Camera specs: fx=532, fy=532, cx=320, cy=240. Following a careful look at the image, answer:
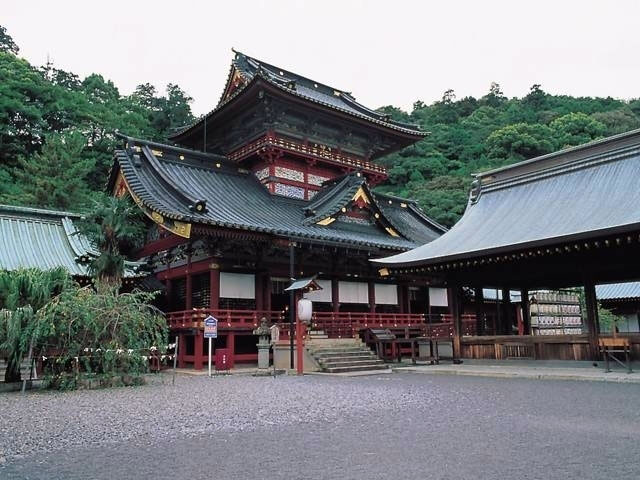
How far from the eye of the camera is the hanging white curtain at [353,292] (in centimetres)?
2252

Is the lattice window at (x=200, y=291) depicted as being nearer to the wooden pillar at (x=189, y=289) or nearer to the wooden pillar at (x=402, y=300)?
the wooden pillar at (x=189, y=289)

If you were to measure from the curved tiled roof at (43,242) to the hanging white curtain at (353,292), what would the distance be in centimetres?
834

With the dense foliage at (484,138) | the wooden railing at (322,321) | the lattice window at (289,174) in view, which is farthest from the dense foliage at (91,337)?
the dense foliage at (484,138)

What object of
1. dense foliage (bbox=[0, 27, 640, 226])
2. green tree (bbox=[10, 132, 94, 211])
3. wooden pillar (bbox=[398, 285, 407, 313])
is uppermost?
dense foliage (bbox=[0, 27, 640, 226])

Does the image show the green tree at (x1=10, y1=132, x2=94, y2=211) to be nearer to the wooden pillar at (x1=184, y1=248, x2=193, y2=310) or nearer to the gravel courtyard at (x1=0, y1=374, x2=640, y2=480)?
the wooden pillar at (x1=184, y1=248, x2=193, y2=310)

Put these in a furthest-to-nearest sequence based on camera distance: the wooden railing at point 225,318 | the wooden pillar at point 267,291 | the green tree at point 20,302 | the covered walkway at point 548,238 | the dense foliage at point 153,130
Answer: the dense foliage at point 153,130, the wooden pillar at point 267,291, the wooden railing at point 225,318, the covered walkway at point 548,238, the green tree at point 20,302

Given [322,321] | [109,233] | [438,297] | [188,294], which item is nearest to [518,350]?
[322,321]

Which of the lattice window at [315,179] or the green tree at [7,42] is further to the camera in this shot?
the green tree at [7,42]

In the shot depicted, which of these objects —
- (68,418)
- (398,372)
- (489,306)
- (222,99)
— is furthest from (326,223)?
(68,418)

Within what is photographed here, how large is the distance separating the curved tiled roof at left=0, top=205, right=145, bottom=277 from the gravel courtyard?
8.21 meters

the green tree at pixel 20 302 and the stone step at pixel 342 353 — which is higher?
the green tree at pixel 20 302

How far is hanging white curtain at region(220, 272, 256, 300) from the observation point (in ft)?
62.6

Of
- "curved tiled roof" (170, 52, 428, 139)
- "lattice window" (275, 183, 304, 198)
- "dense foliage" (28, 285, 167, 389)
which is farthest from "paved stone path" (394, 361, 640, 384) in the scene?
"curved tiled roof" (170, 52, 428, 139)

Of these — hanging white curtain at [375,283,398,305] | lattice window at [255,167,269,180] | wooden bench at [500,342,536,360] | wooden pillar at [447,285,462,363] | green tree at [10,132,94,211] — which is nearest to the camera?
wooden bench at [500,342,536,360]
